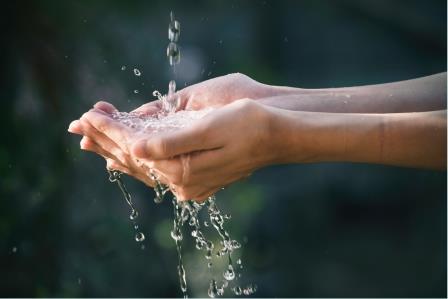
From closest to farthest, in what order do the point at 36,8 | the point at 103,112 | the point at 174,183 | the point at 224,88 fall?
the point at 174,183 → the point at 103,112 → the point at 224,88 → the point at 36,8

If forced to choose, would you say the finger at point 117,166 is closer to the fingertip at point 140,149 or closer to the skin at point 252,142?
the skin at point 252,142

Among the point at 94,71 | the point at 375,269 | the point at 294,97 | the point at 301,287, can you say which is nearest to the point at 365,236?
the point at 375,269

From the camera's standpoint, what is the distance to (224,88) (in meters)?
1.65

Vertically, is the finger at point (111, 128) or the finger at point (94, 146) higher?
the finger at point (111, 128)

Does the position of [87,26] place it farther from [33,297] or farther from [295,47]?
[33,297]

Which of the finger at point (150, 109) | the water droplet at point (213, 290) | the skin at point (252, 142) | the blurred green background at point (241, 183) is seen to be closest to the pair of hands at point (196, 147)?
the skin at point (252, 142)

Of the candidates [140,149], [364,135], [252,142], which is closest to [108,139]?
[140,149]

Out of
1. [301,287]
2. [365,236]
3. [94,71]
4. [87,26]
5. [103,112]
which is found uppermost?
[87,26]

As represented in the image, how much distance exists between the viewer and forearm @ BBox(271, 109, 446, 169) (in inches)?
49.2

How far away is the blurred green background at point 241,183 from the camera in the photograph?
2660 millimetres

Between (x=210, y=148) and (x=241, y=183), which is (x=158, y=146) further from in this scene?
(x=241, y=183)

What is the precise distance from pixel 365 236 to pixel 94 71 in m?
1.43

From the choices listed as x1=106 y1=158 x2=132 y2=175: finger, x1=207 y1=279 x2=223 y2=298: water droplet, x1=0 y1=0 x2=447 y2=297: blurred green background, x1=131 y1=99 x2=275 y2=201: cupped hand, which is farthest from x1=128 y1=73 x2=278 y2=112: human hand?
x1=0 y1=0 x2=447 y2=297: blurred green background

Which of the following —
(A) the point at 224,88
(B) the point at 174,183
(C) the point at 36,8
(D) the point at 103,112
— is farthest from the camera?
(C) the point at 36,8
